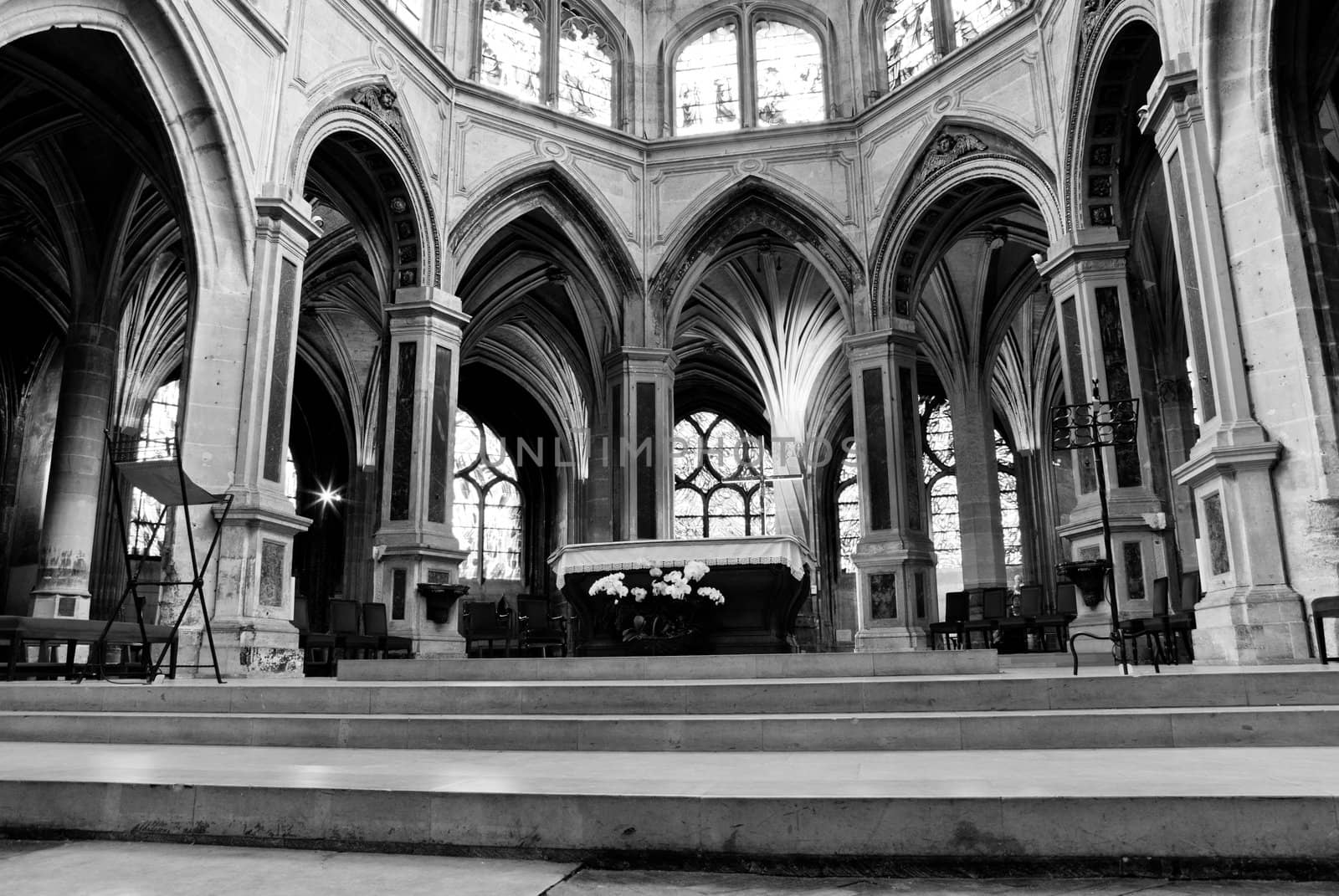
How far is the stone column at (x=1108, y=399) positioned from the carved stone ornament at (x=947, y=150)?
260 cm

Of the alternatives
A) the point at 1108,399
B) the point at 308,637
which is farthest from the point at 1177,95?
the point at 308,637

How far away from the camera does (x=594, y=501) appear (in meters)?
20.2

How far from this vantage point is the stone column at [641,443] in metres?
16.1

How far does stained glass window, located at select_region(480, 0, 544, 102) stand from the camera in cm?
1634

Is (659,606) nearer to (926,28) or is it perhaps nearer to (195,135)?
(195,135)

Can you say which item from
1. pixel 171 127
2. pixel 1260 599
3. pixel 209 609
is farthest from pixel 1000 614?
pixel 171 127

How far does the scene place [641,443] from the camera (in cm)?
1644

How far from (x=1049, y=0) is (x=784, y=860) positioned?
1376 cm

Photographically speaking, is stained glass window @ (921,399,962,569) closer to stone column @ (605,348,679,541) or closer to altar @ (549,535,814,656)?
stone column @ (605,348,679,541)

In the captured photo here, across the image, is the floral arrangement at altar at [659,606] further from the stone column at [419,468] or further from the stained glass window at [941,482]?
the stained glass window at [941,482]

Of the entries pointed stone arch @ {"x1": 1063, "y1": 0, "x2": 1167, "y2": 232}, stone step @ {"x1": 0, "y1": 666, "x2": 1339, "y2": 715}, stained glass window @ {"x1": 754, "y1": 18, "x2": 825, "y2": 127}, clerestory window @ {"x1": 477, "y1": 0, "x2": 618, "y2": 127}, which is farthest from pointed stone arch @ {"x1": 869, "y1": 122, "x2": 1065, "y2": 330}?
stone step @ {"x1": 0, "y1": 666, "x2": 1339, "y2": 715}

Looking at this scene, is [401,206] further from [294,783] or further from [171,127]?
[294,783]

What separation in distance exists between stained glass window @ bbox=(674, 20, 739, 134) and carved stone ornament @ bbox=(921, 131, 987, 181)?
144 inches

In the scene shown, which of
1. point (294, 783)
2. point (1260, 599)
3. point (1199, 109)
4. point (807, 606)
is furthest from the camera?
point (807, 606)
